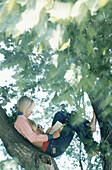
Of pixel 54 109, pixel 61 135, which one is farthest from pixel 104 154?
pixel 54 109

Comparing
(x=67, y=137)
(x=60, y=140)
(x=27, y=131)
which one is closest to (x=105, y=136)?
(x=67, y=137)

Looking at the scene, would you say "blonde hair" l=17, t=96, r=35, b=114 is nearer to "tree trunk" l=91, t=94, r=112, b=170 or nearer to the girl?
the girl

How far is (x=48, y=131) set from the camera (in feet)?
15.8

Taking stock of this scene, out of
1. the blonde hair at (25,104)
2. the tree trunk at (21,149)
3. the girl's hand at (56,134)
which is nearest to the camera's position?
the tree trunk at (21,149)

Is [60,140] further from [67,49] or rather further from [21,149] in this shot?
[67,49]

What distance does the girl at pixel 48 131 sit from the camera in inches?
174

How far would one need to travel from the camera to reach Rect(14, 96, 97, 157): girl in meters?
4.43

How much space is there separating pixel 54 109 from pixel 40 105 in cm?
73

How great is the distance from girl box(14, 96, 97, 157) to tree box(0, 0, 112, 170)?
0.26m

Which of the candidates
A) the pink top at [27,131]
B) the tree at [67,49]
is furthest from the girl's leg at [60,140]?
the tree at [67,49]

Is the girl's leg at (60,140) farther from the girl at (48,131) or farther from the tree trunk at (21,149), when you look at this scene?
the tree trunk at (21,149)

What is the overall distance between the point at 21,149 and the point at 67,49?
174 cm

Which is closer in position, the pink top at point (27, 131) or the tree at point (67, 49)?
the tree at point (67, 49)

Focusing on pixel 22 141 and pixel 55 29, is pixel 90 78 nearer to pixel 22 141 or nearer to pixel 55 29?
pixel 55 29
